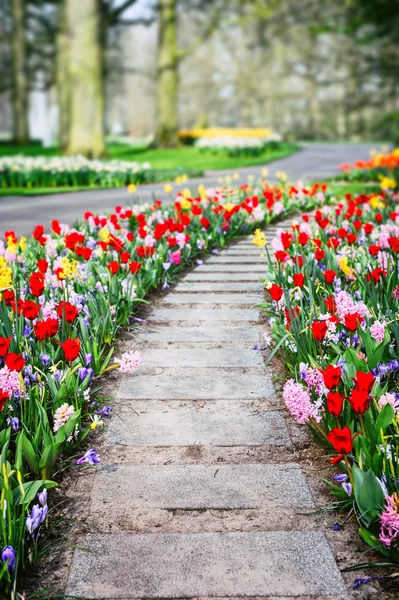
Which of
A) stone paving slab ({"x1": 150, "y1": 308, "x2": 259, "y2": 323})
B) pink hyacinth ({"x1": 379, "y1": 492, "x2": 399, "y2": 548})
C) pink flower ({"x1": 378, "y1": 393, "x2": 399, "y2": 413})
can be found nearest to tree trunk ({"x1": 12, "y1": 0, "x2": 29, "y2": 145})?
stone paving slab ({"x1": 150, "y1": 308, "x2": 259, "y2": 323})

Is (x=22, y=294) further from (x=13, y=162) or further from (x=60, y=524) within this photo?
(x=13, y=162)

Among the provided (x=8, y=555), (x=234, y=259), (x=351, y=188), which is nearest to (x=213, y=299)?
(x=234, y=259)

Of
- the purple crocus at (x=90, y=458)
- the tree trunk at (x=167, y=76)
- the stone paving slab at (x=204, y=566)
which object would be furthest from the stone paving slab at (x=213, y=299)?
the tree trunk at (x=167, y=76)

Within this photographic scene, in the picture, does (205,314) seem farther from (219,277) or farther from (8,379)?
(8,379)

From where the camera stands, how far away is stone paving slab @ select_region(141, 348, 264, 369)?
11.8 feet

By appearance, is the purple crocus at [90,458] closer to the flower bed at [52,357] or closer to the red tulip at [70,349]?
the flower bed at [52,357]

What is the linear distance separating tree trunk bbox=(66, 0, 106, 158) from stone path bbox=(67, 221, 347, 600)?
555 inches

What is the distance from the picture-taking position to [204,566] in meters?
1.98

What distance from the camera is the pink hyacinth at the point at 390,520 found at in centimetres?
192

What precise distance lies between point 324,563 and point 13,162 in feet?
42.6

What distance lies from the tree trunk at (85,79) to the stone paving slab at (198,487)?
604 inches

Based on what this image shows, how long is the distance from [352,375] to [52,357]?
1308mm

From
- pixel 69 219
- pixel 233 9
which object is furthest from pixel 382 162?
pixel 233 9

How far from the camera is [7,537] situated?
1.92 m
